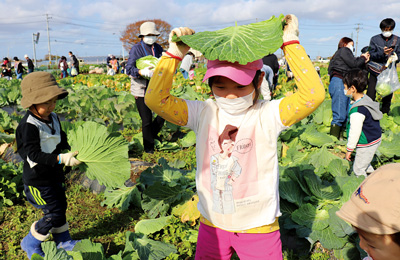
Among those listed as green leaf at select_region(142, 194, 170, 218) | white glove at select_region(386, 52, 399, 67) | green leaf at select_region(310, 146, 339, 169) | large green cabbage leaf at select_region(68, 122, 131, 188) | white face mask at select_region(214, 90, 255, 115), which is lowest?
green leaf at select_region(142, 194, 170, 218)

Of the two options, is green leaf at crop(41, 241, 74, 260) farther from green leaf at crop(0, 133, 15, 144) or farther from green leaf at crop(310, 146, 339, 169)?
green leaf at crop(0, 133, 15, 144)

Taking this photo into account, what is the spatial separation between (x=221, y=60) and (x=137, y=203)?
2644 millimetres

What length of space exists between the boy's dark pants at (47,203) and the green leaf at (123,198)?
902 millimetres

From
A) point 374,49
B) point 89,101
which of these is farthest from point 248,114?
point 89,101

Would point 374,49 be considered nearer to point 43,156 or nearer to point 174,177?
point 174,177

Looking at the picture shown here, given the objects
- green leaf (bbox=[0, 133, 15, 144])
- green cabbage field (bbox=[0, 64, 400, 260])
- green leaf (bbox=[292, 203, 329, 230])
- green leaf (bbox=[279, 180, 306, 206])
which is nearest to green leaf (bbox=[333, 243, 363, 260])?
green cabbage field (bbox=[0, 64, 400, 260])

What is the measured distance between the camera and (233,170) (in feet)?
5.60

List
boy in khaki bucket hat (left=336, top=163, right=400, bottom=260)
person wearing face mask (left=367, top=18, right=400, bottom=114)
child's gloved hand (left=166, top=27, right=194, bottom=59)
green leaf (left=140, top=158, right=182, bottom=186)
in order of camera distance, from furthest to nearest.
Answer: person wearing face mask (left=367, top=18, right=400, bottom=114) → green leaf (left=140, top=158, right=182, bottom=186) → child's gloved hand (left=166, top=27, right=194, bottom=59) → boy in khaki bucket hat (left=336, top=163, right=400, bottom=260)

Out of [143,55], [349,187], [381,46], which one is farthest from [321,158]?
[381,46]

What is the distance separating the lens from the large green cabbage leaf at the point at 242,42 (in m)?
1.48

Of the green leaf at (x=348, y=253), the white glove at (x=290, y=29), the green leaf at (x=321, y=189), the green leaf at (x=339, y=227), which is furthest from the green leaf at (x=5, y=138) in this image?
the white glove at (x=290, y=29)

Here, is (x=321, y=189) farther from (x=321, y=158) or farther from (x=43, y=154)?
(x=43, y=154)

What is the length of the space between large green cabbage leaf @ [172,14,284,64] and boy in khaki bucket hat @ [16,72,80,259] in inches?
59.6

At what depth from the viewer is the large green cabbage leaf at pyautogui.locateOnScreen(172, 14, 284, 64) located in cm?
148
